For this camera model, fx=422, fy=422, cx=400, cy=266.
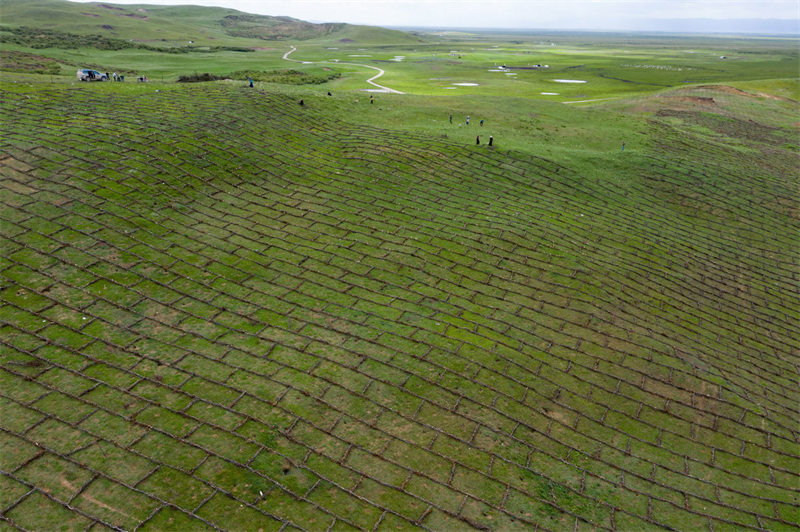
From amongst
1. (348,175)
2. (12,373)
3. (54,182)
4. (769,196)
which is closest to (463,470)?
(12,373)

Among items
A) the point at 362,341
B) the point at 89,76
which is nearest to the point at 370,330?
the point at 362,341

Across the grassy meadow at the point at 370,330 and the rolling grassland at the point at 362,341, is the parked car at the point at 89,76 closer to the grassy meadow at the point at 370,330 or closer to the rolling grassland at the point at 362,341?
A: the grassy meadow at the point at 370,330

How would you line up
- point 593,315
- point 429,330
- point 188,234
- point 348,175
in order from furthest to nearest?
point 348,175 < point 188,234 < point 593,315 < point 429,330

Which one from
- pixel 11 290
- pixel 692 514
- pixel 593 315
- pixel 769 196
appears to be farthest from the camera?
pixel 769 196

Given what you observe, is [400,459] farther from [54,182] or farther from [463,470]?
[54,182]

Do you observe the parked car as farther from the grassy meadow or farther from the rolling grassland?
the rolling grassland

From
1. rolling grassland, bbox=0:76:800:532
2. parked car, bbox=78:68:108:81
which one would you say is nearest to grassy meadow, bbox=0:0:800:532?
rolling grassland, bbox=0:76:800:532

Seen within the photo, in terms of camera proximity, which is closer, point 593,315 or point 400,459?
point 400,459

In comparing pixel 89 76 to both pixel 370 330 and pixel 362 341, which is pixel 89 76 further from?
pixel 362 341
